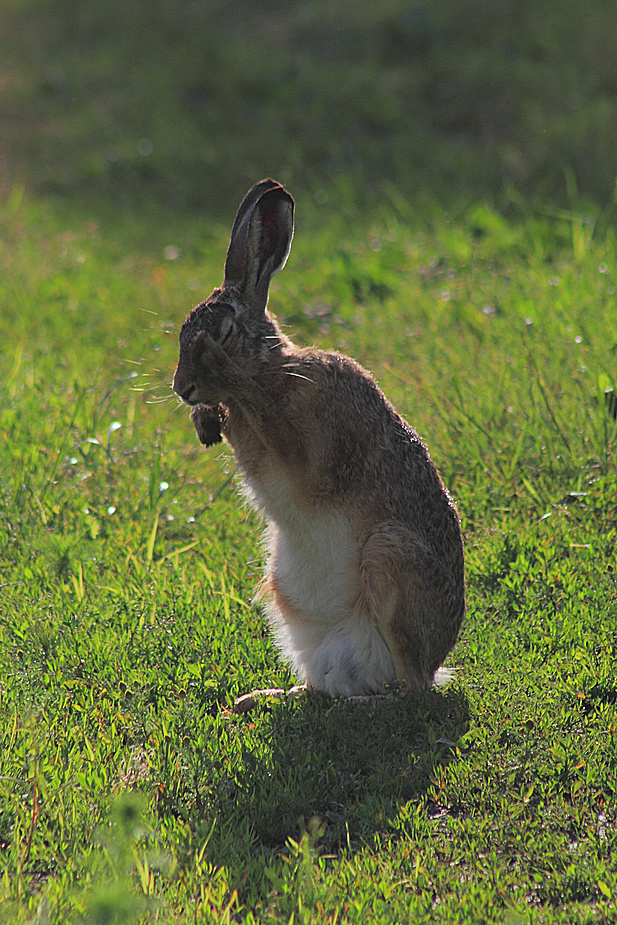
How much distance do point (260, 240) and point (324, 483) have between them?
2.99ft

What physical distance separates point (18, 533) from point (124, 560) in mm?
580

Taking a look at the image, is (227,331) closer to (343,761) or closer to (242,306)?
(242,306)

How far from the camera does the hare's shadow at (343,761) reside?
3203 millimetres

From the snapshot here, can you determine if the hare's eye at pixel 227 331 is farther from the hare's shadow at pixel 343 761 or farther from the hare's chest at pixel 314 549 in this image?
the hare's shadow at pixel 343 761

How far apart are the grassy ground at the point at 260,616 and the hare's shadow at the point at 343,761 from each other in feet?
0.03

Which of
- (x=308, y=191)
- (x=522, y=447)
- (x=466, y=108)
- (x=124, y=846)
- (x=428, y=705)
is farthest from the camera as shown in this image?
(x=466, y=108)

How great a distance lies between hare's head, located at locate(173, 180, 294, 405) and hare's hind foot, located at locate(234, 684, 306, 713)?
1.13m

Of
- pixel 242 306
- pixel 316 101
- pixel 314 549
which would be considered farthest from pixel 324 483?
pixel 316 101

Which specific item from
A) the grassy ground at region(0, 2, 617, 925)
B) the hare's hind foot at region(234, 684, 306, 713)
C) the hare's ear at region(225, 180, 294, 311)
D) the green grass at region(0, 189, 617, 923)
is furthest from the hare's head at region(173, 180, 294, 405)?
the hare's hind foot at region(234, 684, 306, 713)

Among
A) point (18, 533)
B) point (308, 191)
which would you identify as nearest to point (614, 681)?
point (18, 533)

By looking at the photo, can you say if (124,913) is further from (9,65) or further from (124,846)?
(9,65)

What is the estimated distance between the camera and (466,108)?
11.0 m

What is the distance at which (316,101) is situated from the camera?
1123 cm

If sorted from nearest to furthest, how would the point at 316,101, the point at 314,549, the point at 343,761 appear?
1. the point at 343,761
2. the point at 314,549
3. the point at 316,101
